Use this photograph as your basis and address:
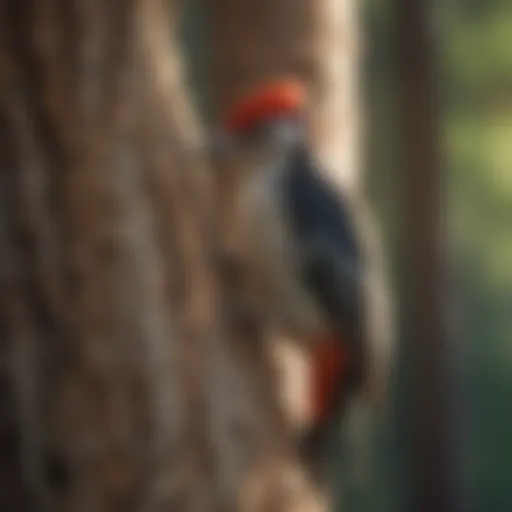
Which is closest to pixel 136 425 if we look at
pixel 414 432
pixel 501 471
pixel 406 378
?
pixel 414 432

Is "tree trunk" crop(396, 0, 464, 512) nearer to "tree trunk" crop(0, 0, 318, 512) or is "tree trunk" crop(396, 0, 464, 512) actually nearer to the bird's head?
the bird's head

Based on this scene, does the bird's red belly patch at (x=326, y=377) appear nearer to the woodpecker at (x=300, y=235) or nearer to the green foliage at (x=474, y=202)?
the woodpecker at (x=300, y=235)

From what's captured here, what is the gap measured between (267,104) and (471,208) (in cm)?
115

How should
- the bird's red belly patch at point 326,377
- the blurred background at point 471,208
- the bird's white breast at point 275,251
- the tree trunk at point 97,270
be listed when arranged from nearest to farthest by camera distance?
the tree trunk at point 97,270 < the bird's red belly patch at point 326,377 < the bird's white breast at point 275,251 < the blurred background at point 471,208

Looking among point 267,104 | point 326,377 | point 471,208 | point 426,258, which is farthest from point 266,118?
point 471,208

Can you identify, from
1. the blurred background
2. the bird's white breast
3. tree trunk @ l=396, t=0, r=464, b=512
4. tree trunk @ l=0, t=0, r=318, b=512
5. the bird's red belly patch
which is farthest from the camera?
the blurred background

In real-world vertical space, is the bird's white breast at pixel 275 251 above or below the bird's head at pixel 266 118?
below

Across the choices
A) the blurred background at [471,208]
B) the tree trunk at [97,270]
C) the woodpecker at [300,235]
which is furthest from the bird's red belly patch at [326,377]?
the blurred background at [471,208]

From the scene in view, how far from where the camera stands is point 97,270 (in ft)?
4.26

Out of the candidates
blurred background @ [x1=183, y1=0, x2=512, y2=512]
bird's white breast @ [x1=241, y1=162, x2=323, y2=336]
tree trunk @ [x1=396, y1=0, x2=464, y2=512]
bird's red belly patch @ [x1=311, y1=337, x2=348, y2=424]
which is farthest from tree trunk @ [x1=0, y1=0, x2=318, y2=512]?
blurred background @ [x1=183, y1=0, x2=512, y2=512]

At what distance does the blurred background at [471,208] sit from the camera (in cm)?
261

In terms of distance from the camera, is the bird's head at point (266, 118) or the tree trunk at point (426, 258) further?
the tree trunk at point (426, 258)

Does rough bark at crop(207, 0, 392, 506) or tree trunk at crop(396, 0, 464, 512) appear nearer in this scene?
rough bark at crop(207, 0, 392, 506)

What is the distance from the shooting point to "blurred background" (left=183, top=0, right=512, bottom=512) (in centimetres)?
261
